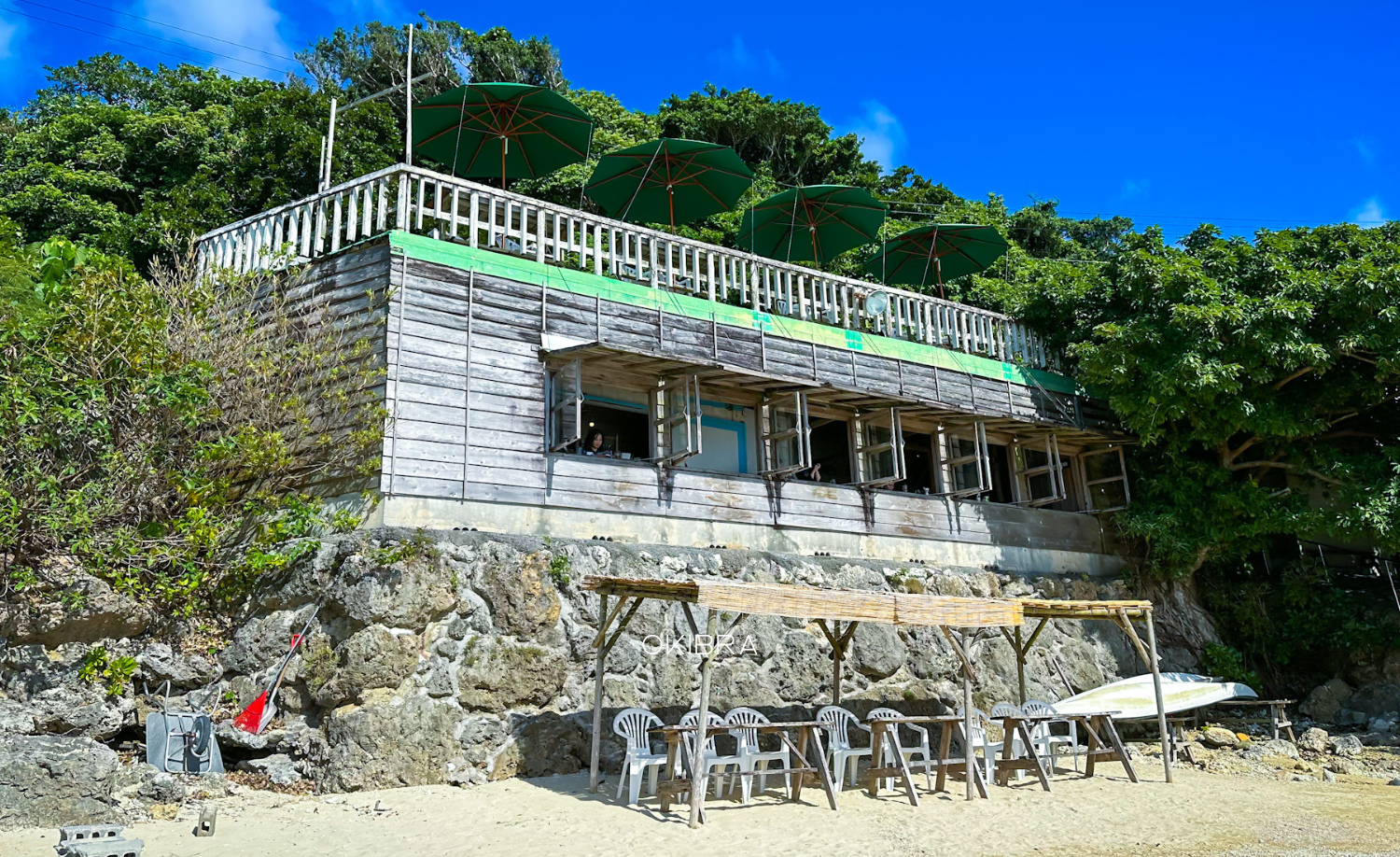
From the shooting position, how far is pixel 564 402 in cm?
1207

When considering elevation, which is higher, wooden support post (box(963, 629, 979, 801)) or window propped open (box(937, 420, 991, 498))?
window propped open (box(937, 420, 991, 498))

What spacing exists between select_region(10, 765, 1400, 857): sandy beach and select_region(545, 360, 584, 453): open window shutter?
154 inches

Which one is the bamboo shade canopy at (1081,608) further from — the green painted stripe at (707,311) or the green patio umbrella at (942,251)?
the green patio umbrella at (942,251)

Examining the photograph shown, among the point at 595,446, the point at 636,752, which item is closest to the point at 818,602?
the point at 636,752

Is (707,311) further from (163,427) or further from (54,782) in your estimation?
(54,782)

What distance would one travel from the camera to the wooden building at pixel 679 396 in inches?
448

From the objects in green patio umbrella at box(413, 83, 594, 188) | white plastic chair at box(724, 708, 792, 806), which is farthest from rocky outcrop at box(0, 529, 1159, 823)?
green patio umbrella at box(413, 83, 594, 188)

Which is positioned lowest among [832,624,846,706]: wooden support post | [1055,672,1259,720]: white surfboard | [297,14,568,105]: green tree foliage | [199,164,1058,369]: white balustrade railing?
[1055,672,1259,720]: white surfboard

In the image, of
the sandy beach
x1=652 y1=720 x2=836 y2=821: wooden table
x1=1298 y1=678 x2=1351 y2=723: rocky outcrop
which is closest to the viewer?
the sandy beach

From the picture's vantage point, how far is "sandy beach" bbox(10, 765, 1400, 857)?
748 centimetres

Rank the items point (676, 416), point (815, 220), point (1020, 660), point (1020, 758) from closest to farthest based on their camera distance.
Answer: point (1020, 758) < point (1020, 660) < point (676, 416) < point (815, 220)

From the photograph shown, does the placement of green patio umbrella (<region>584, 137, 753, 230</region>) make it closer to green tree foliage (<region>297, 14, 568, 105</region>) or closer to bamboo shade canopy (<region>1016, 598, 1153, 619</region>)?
bamboo shade canopy (<region>1016, 598, 1153, 619</region>)

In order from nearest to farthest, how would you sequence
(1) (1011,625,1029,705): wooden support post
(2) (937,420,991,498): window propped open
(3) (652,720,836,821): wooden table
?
(3) (652,720,836,821): wooden table → (1) (1011,625,1029,705): wooden support post → (2) (937,420,991,498): window propped open

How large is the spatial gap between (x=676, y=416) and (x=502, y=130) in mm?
5170
